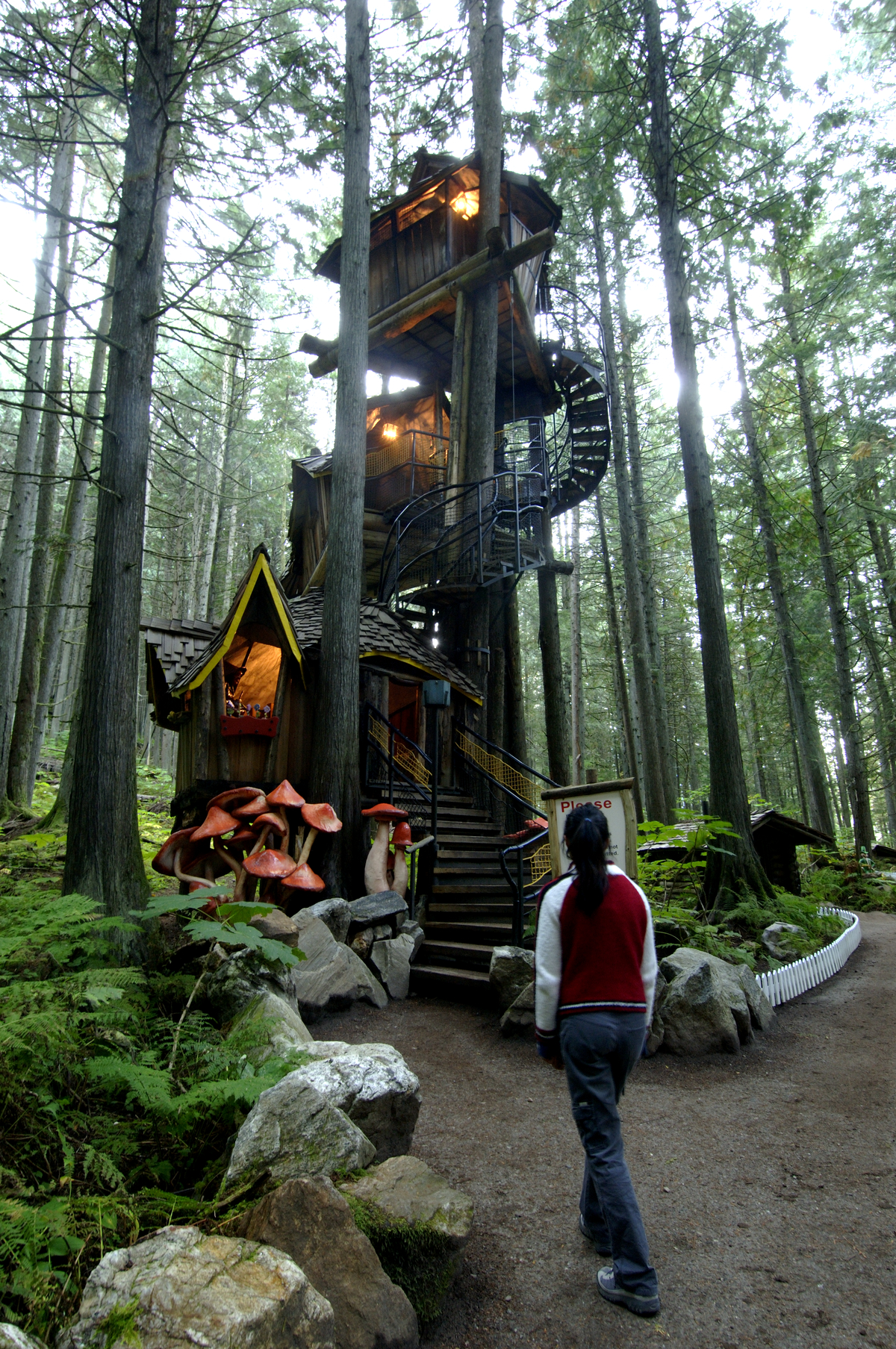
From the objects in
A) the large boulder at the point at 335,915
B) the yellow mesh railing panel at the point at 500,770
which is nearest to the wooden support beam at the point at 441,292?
the yellow mesh railing panel at the point at 500,770

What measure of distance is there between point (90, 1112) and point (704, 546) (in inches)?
403

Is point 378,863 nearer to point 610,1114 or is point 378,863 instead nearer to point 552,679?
point 610,1114

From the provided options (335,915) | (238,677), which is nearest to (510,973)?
(335,915)

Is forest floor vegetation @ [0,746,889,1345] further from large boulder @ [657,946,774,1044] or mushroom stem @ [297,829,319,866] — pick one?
mushroom stem @ [297,829,319,866]

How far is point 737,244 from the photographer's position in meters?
13.4

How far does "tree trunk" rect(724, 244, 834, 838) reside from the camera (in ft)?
58.6

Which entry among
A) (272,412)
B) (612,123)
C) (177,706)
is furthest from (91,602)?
(272,412)

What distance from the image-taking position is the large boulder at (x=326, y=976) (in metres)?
6.22

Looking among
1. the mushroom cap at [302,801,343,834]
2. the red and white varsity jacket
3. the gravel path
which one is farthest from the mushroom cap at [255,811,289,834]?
the red and white varsity jacket

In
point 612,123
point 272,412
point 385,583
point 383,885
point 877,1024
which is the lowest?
point 877,1024

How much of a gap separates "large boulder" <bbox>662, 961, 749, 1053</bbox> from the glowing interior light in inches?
633

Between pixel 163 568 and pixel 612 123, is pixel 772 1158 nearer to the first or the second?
pixel 612 123

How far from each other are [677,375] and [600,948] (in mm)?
10625

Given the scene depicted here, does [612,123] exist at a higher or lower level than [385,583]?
higher
